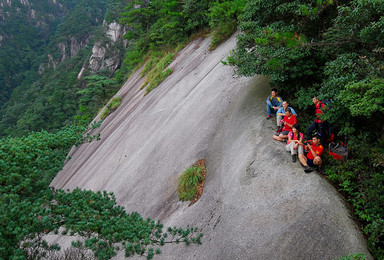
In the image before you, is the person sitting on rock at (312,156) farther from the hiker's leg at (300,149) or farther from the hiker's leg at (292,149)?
the hiker's leg at (292,149)

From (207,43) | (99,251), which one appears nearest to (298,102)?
(99,251)

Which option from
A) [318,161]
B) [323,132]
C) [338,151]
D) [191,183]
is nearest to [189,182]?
[191,183]

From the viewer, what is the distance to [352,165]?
5.64m

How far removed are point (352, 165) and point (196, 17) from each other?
15764 millimetres

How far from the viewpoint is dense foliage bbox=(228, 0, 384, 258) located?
4.95 meters

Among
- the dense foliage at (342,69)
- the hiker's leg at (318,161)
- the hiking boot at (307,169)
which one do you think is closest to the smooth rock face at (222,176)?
the hiking boot at (307,169)

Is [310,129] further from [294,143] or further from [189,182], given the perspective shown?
[189,182]

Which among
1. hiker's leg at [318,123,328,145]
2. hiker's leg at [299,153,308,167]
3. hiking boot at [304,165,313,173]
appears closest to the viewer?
hiking boot at [304,165,313,173]

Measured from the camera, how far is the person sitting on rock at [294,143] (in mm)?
6122

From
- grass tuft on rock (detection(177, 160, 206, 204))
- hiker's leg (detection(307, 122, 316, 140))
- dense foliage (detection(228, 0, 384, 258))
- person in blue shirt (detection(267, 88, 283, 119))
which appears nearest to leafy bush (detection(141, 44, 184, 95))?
dense foliage (detection(228, 0, 384, 258))

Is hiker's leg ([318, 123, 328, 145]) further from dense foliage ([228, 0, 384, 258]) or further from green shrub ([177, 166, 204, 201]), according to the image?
green shrub ([177, 166, 204, 201])

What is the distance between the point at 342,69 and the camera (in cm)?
565

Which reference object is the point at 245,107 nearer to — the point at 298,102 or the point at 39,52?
the point at 298,102

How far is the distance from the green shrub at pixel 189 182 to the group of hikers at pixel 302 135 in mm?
2433
